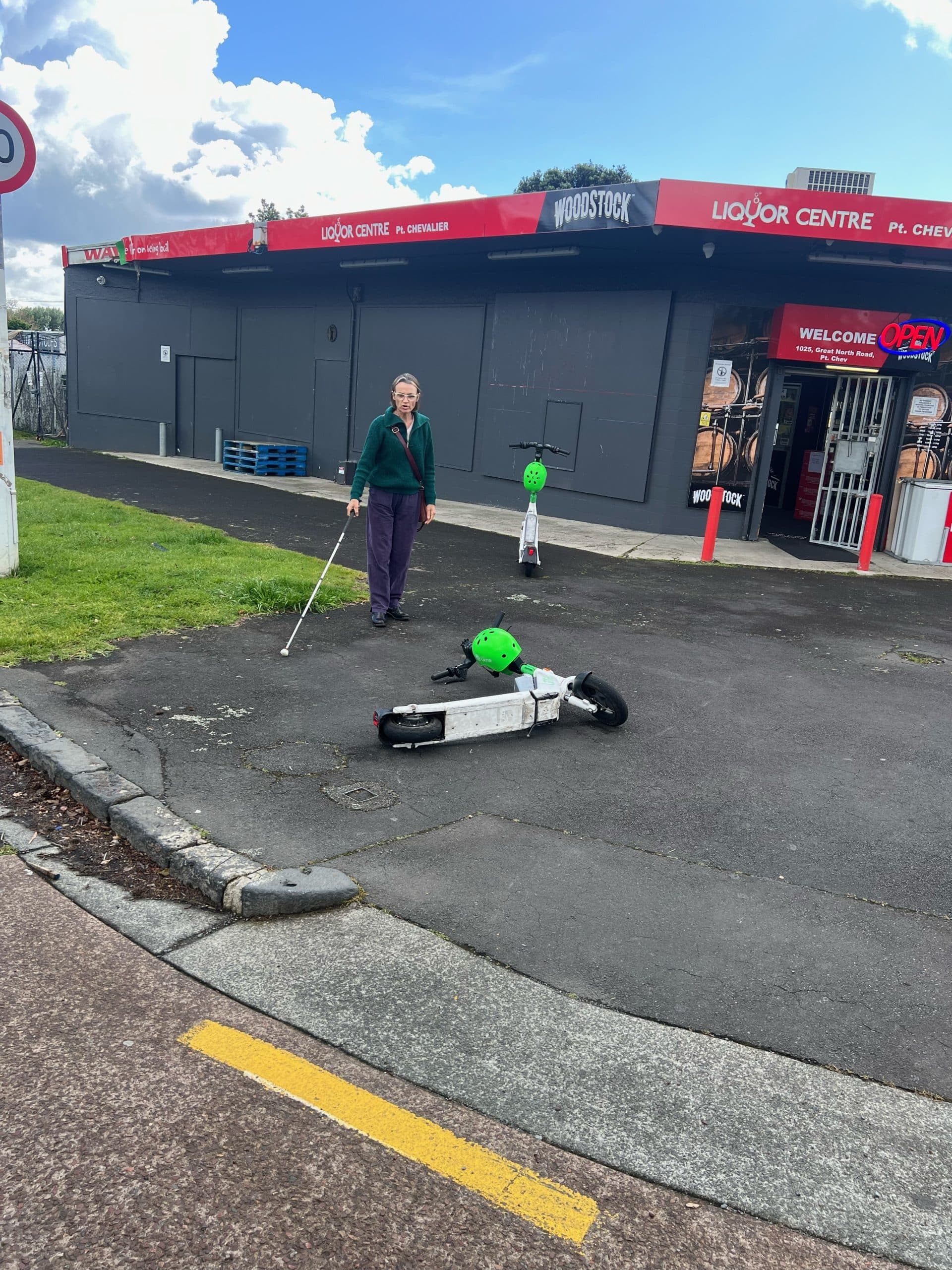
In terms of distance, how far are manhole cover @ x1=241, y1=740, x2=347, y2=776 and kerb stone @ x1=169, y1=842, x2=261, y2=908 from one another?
0.94 m

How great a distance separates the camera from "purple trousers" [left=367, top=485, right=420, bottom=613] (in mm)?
8258

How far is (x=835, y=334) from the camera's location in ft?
46.5

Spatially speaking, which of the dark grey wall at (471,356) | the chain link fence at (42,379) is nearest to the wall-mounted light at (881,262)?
the dark grey wall at (471,356)

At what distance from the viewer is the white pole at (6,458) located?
26.1 feet

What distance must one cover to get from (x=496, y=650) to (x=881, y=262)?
1066cm

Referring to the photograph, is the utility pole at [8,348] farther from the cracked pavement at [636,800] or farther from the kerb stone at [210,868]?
the kerb stone at [210,868]

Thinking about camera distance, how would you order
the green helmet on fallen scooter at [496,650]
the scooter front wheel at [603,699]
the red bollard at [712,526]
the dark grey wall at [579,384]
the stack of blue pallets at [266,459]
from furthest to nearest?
the stack of blue pallets at [266,459] < the dark grey wall at [579,384] < the red bollard at [712,526] < the green helmet on fallen scooter at [496,650] < the scooter front wheel at [603,699]

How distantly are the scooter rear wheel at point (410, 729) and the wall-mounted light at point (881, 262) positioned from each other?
11.4m

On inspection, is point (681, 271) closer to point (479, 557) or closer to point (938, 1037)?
point (479, 557)

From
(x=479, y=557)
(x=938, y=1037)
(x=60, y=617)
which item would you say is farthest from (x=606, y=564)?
(x=938, y=1037)

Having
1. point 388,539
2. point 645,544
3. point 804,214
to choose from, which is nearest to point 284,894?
point 388,539

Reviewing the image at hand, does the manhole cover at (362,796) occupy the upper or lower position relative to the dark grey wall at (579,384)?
lower

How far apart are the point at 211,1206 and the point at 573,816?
9.01 ft

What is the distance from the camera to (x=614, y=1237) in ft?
7.83
